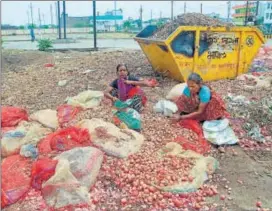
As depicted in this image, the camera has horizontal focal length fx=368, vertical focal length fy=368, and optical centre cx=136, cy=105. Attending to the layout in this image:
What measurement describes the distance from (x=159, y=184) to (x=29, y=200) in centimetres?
138

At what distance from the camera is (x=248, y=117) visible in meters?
5.79

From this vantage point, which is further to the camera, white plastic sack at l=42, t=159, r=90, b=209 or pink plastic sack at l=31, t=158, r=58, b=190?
pink plastic sack at l=31, t=158, r=58, b=190

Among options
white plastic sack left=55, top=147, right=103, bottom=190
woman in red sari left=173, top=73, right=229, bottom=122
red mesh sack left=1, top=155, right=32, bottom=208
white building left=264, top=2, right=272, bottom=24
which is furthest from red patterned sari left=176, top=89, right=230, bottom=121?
white building left=264, top=2, right=272, bottom=24

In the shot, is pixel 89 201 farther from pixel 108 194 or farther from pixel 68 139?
pixel 68 139

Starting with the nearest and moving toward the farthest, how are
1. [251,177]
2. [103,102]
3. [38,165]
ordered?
[38,165]
[251,177]
[103,102]

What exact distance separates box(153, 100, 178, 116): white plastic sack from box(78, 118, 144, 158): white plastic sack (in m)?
0.95

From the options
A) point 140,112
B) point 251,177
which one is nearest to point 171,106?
point 140,112

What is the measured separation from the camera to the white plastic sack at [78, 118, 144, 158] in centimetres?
448

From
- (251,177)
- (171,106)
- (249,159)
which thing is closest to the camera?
(251,177)

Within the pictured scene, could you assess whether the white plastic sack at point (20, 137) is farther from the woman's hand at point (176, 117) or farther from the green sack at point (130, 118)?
the woman's hand at point (176, 117)

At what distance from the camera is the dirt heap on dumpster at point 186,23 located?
25.4 ft

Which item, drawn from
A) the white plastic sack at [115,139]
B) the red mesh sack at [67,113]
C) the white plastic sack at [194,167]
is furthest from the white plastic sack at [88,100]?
the white plastic sack at [194,167]

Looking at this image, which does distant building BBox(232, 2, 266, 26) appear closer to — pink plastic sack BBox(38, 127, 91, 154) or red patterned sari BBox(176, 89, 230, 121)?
red patterned sari BBox(176, 89, 230, 121)

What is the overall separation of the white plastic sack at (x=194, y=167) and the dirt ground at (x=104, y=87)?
0.46ft
